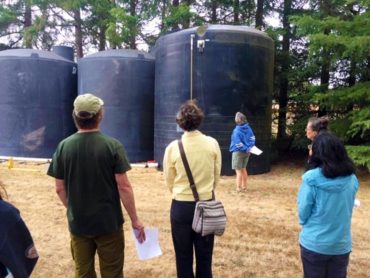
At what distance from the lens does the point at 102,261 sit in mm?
2883

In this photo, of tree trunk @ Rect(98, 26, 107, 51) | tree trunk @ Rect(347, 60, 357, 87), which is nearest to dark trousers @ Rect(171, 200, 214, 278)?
tree trunk @ Rect(347, 60, 357, 87)

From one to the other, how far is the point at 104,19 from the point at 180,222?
1693 cm

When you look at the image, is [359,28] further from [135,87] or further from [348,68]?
[135,87]

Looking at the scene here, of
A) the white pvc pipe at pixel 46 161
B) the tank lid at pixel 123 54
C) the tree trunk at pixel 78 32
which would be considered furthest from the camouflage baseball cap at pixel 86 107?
the tree trunk at pixel 78 32

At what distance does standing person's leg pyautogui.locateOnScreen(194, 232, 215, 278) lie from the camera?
10.2ft

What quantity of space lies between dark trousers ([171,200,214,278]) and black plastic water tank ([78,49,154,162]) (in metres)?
8.80

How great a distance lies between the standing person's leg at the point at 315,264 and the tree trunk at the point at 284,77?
11217 millimetres

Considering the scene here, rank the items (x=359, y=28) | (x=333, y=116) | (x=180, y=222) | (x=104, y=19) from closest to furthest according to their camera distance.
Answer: (x=180, y=222) → (x=359, y=28) → (x=333, y=116) → (x=104, y=19)

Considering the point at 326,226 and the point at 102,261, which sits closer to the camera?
the point at 326,226

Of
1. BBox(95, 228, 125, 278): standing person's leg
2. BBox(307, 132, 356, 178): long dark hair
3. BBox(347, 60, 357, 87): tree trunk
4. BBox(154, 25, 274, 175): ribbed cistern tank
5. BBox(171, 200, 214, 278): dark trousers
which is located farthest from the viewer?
BBox(347, 60, 357, 87): tree trunk

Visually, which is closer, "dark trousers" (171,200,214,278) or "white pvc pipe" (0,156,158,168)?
"dark trousers" (171,200,214,278)

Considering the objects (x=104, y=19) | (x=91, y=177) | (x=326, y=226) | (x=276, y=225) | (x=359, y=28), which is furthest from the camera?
(x=104, y=19)

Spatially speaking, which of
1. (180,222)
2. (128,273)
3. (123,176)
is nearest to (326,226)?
(180,222)

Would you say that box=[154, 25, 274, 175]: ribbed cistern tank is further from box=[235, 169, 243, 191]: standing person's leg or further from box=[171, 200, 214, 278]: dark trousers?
box=[171, 200, 214, 278]: dark trousers
